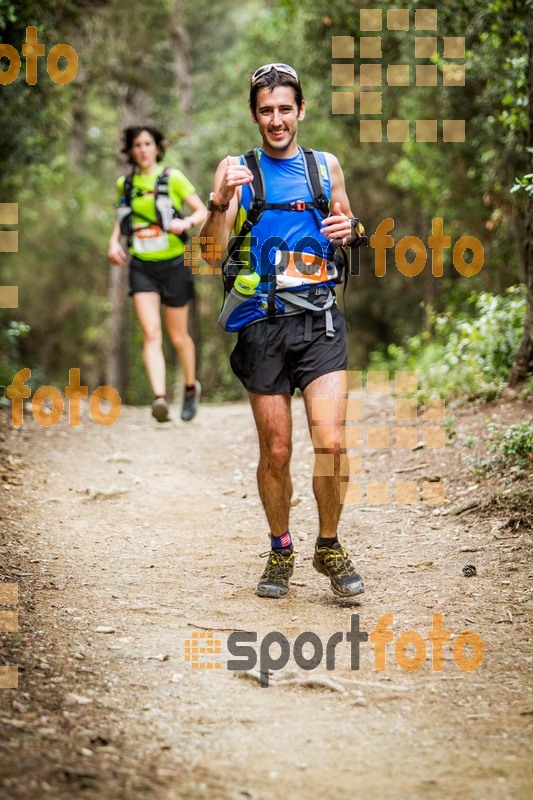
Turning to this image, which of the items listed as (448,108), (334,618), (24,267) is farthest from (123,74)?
(334,618)

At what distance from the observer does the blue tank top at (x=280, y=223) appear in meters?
4.48

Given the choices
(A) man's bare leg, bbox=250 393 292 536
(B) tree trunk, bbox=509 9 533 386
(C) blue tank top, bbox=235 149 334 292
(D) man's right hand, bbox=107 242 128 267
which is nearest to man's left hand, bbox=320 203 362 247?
(C) blue tank top, bbox=235 149 334 292

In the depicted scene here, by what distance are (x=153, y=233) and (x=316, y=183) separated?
3.85m

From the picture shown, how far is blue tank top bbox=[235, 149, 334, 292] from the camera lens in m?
4.48

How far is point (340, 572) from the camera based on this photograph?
452 centimetres

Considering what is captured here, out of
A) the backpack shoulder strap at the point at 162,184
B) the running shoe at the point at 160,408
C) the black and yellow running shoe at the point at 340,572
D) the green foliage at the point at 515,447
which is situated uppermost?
the backpack shoulder strap at the point at 162,184

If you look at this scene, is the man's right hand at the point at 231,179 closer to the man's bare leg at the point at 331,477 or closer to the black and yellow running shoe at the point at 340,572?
the man's bare leg at the point at 331,477

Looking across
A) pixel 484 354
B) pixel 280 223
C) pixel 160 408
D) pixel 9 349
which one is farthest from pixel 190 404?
pixel 9 349

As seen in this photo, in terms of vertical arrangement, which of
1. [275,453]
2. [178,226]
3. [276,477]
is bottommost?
[276,477]

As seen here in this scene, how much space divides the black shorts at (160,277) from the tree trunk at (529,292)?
306 centimetres

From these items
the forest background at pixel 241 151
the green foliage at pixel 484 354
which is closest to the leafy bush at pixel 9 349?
the forest background at pixel 241 151

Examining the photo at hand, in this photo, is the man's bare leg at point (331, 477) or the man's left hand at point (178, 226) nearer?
the man's bare leg at point (331, 477)

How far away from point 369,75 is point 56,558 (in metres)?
12.8

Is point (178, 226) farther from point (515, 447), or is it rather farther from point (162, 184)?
point (515, 447)
